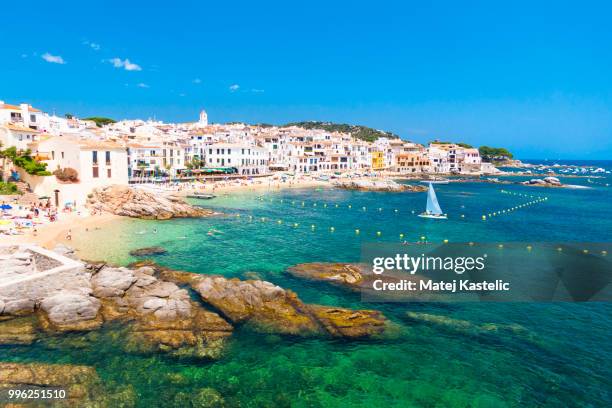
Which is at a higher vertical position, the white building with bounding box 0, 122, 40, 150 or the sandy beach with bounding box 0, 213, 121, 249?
the white building with bounding box 0, 122, 40, 150

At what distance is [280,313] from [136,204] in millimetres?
32489

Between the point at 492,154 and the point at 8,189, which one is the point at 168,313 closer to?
the point at 8,189

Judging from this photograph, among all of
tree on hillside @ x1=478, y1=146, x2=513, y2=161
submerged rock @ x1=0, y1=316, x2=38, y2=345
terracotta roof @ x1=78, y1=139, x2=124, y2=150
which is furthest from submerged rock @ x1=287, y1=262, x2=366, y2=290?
tree on hillside @ x1=478, y1=146, x2=513, y2=161

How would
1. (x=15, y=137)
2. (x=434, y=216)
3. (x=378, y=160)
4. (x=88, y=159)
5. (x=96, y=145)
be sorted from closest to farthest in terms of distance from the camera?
(x=88, y=159), (x=96, y=145), (x=15, y=137), (x=434, y=216), (x=378, y=160)

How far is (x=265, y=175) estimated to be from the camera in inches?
3807

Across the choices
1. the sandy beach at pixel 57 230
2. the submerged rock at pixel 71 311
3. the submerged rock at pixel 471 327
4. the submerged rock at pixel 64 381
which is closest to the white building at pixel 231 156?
the sandy beach at pixel 57 230

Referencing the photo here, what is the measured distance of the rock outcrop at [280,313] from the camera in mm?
17906

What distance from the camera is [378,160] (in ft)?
449

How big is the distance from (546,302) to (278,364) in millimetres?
17374

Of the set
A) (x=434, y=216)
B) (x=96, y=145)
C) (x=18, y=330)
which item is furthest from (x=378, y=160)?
(x=18, y=330)

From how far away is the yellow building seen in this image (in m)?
135

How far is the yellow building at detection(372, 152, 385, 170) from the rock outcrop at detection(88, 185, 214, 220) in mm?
96649

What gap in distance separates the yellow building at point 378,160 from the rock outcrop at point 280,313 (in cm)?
11779

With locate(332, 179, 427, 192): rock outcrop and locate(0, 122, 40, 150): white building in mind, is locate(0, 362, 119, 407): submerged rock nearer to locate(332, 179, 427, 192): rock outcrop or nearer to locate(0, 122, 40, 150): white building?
locate(0, 122, 40, 150): white building
